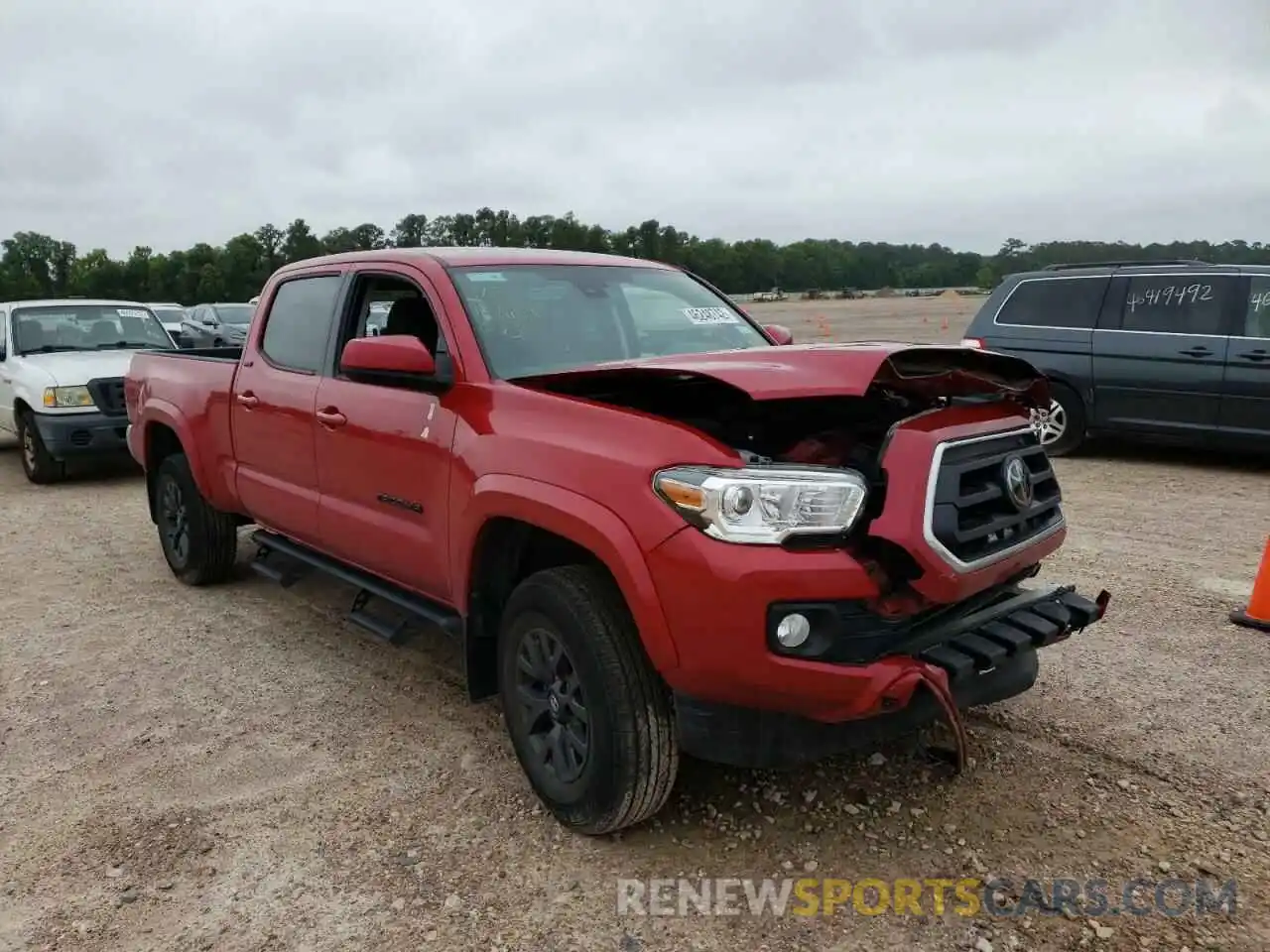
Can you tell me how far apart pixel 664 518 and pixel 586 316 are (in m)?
1.59

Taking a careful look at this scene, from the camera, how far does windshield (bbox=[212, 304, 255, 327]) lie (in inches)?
940

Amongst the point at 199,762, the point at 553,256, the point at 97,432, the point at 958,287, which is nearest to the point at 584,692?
the point at 199,762

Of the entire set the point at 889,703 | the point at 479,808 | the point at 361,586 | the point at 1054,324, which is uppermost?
the point at 1054,324

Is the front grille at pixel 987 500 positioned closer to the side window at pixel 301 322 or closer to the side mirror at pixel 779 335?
the side mirror at pixel 779 335

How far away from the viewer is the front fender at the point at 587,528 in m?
2.67

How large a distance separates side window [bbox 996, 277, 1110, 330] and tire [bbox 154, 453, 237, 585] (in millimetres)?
7348

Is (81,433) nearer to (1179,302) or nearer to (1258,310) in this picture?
(1179,302)

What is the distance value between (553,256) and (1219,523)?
16.3ft

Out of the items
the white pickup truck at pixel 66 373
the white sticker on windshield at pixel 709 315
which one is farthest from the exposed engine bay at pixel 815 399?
the white pickup truck at pixel 66 373

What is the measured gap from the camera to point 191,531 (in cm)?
573

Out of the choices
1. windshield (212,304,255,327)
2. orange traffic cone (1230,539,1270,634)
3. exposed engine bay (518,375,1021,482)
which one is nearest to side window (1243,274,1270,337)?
orange traffic cone (1230,539,1270,634)

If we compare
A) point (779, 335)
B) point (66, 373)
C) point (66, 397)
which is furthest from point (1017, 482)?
point (66, 373)

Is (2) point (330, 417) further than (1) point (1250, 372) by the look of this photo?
No

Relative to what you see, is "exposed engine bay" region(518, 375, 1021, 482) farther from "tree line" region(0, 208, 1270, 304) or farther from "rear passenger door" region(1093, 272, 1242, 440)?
"tree line" region(0, 208, 1270, 304)
